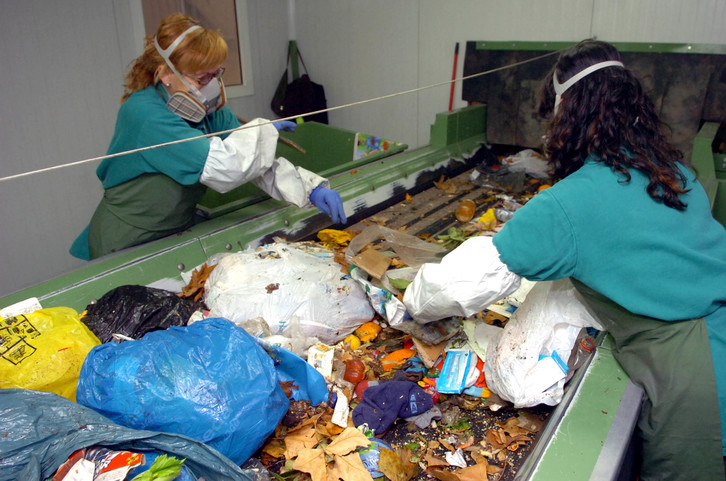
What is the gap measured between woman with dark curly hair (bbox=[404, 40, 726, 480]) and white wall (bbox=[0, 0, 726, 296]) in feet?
9.61

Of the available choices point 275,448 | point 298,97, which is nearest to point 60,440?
point 275,448

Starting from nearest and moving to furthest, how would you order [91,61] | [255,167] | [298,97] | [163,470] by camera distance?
[163,470], [255,167], [91,61], [298,97]

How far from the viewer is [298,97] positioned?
5613mm

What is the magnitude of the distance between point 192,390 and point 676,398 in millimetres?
1200

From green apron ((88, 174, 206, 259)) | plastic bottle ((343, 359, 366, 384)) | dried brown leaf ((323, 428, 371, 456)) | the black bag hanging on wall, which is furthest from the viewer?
the black bag hanging on wall

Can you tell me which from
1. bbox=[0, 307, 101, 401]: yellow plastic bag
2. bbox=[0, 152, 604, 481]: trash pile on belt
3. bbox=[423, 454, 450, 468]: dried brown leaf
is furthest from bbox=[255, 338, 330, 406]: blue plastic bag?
bbox=[0, 307, 101, 401]: yellow plastic bag

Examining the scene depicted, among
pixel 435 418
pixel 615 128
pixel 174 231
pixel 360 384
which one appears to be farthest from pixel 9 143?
pixel 615 128

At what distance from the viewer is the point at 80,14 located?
12.8ft

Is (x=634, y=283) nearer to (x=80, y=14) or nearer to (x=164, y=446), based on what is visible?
(x=164, y=446)

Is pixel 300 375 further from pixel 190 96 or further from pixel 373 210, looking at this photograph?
pixel 373 210

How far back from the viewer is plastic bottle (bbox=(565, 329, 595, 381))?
5.01ft

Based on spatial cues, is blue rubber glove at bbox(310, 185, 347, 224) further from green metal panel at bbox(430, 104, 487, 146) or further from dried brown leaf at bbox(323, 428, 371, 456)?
green metal panel at bbox(430, 104, 487, 146)

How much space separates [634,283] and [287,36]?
5.34 meters

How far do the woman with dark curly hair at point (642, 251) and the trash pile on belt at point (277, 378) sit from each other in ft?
0.79
